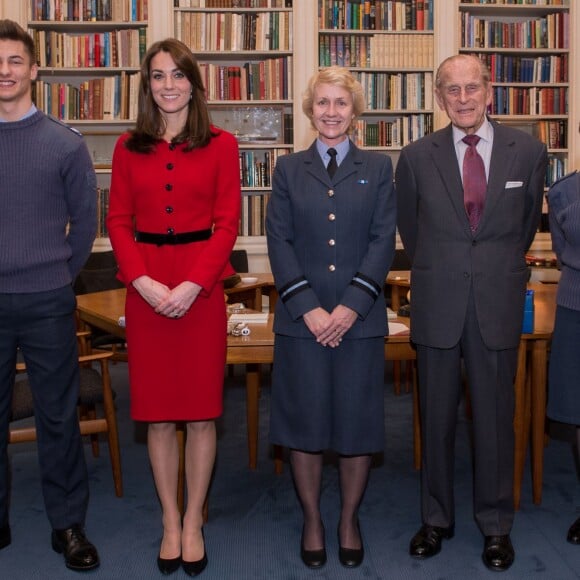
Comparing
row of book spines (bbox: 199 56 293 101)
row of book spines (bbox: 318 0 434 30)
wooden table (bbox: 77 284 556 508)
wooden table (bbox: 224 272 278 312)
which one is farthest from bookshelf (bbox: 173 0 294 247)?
wooden table (bbox: 77 284 556 508)

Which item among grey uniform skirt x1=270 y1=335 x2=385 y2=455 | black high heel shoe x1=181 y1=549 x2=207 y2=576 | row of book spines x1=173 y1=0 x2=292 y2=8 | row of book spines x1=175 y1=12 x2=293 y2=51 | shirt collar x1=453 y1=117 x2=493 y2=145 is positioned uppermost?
row of book spines x1=173 y1=0 x2=292 y2=8

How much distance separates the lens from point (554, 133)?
6.79 m

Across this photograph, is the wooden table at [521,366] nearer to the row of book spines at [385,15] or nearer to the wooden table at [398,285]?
the wooden table at [398,285]

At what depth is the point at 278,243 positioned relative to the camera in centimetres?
255

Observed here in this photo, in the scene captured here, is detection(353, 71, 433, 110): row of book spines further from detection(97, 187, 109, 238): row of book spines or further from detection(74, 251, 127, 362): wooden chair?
detection(74, 251, 127, 362): wooden chair

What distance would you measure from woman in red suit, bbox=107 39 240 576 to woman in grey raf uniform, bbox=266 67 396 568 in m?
0.21

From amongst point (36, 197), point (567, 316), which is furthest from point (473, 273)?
point (36, 197)

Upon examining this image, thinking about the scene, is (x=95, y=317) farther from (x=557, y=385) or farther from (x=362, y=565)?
(x=557, y=385)

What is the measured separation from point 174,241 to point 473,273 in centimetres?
97

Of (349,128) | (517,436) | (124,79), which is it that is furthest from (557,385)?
(124,79)

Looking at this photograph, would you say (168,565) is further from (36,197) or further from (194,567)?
(36,197)

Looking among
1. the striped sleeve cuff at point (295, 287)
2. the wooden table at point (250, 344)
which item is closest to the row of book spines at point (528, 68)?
the wooden table at point (250, 344)

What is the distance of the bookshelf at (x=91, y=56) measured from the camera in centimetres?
636

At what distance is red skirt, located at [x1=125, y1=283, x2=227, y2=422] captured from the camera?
2.54 meters
